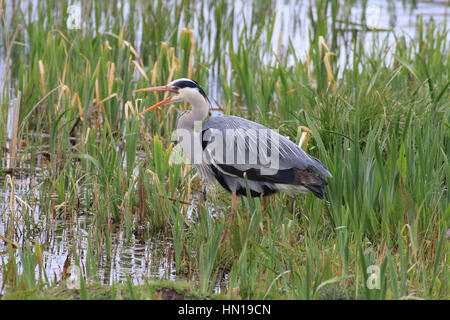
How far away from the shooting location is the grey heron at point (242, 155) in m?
4.41

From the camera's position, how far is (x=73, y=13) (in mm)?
7676

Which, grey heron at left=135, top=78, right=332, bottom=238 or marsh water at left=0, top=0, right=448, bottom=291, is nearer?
marsh water at left=0, top=0, right=448, bottom=291

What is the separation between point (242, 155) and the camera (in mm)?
4586

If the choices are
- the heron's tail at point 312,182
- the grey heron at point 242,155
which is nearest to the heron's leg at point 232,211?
the grey heron at point 242,155

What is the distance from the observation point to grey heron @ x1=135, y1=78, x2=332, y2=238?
4414mm

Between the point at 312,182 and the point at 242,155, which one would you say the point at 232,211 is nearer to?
the point at 242,155

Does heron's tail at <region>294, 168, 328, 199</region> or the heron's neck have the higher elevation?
the heron's neck

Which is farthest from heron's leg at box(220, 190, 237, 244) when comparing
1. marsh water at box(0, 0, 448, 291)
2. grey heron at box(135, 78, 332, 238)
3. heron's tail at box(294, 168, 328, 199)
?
heron's tail at box(294, 168, 328, 199)

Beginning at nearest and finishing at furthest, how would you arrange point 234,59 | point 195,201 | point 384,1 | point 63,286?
point 63,286 → point 195,201 → point 234,59 → point 384,1

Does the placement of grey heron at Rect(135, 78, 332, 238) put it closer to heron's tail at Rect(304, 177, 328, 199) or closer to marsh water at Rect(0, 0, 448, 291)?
heron's tail at Rect(304, 177, 328, 199)

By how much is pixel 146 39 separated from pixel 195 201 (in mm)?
3335
